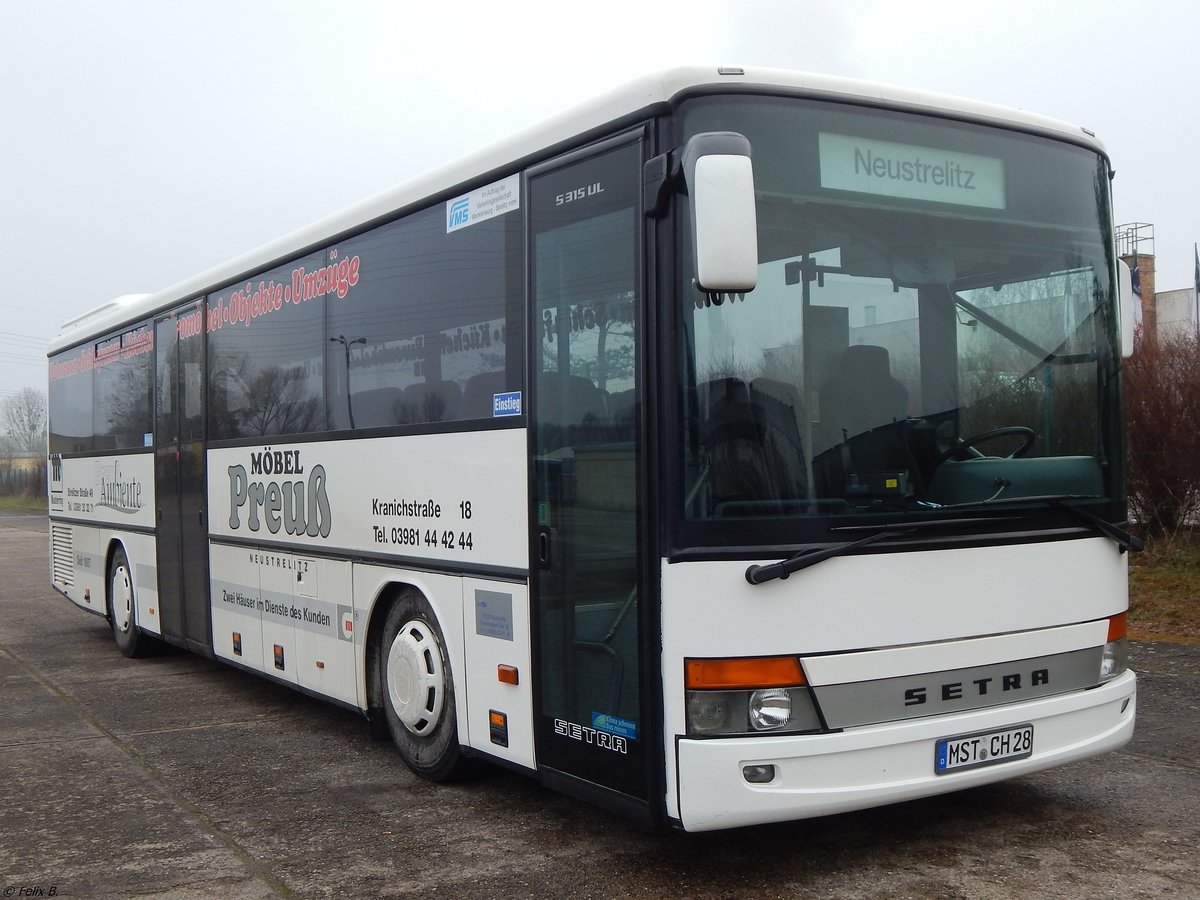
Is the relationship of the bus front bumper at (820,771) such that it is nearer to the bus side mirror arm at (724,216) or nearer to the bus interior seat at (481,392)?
the bus side mirror arm at (724,216)

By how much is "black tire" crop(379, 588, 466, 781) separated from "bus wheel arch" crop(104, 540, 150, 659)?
5.06m

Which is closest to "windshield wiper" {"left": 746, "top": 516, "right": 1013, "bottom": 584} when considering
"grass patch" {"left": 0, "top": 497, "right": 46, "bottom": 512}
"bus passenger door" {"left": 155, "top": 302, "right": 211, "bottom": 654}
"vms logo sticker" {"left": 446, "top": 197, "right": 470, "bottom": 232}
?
"vms logo sticker" {"left": 446, "top": 197, "right": 470, "bottom": 232}

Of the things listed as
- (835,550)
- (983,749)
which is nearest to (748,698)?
(835,550)

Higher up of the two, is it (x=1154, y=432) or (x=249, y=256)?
(x=249, y=256)

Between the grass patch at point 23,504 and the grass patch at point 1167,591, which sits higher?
the grass patch at point 1167,591

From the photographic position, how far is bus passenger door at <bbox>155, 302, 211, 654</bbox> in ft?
30.0

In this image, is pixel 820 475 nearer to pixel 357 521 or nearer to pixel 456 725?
pixel 456 725

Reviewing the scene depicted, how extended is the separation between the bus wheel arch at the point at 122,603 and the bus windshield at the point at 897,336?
7.86 m

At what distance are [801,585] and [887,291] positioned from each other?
1178 mm

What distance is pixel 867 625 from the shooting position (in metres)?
4.52

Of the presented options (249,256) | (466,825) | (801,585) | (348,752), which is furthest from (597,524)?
(249,256)

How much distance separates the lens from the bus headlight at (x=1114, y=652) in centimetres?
519

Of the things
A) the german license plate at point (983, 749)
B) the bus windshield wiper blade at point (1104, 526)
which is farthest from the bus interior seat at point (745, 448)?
the bus windshield wiper blade at point (1104, 526)

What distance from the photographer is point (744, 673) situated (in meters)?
4.36
